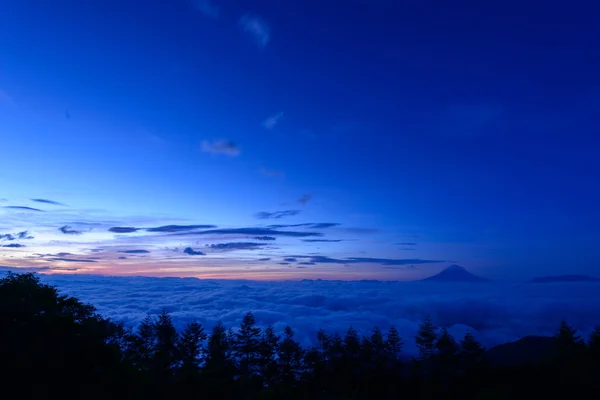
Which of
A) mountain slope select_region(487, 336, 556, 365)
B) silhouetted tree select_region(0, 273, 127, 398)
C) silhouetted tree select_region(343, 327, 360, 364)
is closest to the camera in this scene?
silhouetted tree select_region(0, 273, 127, 398)

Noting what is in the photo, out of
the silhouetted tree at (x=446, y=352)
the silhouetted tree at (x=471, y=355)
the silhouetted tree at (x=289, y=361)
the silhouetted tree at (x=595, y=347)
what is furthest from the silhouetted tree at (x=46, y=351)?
the silhouetted tree at (x=471, y=355)

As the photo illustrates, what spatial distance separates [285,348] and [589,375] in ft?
144

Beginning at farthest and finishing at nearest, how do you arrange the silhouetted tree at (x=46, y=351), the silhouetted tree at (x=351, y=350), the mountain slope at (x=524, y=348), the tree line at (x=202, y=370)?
the mountain slope at (x=524, y=348) → the silhouetted tree at (x=351, y=350) → the tree line at (x=202, y=370) → the silhouetted tree at (x=46, y=351)

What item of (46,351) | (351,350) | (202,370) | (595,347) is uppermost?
(46,351)

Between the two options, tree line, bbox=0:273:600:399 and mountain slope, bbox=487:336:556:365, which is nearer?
tree line, bbox=0:273:600:399

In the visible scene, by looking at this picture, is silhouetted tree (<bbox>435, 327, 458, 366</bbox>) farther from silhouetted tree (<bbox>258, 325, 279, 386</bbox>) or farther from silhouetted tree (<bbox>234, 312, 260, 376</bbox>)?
silhouetted tree (<bbox>234, 312, 260, 376</bbox>)

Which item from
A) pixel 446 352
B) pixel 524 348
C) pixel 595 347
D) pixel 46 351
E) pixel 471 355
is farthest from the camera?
pixel 524 348

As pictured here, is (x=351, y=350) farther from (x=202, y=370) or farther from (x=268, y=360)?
(x=202, y=370)

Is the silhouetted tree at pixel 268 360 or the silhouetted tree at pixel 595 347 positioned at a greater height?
the silhouetted tree at pixel 595 347

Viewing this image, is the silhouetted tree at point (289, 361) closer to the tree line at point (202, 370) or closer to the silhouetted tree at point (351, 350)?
the tree line at point (202, 370)

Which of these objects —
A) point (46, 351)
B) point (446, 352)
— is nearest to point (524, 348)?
point (446, 352)

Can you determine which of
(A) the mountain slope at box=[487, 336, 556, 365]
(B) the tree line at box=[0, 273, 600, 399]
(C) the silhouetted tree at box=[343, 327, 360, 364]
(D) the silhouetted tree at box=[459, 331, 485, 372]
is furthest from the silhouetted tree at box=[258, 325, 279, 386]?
(A) the mountain slope at box=[487, 336, 556, 365]

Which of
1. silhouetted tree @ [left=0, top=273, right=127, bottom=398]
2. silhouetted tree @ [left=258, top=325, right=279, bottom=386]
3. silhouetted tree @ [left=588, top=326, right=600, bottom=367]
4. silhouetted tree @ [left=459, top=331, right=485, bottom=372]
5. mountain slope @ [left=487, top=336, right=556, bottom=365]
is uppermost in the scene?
silhouetted tree @ [left=0, top=273, right=127, bottom=398]

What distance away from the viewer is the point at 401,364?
5847 cm
